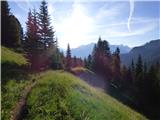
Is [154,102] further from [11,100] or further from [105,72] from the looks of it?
[11,100]

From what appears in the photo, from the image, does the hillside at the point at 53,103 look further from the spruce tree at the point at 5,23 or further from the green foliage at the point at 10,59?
the spruce tree at the point at 5,23

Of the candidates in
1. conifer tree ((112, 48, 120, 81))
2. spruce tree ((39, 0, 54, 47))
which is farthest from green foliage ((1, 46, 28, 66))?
conifer tree ((112, 48, 120, 81))

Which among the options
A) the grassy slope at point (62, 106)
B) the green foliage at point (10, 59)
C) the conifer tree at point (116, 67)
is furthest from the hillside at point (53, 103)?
the conifer tree at point (116, 67)

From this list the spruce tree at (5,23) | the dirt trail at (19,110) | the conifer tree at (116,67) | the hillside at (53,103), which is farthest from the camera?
the conifer tree at (116,67)

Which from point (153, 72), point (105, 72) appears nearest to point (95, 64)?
point (105, 72)

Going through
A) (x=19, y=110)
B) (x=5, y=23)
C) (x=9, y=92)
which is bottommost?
(x=19, y=110)

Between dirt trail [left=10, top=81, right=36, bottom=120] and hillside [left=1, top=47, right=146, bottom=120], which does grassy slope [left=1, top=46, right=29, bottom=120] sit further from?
dirt trail [left=10, top=81, right=36, bottom=120]

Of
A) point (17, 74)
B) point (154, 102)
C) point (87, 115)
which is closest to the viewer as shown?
point (87, 115)

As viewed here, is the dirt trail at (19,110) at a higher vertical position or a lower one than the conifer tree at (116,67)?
lower

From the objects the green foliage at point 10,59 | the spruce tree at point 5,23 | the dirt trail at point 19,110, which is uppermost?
the spruce tree at point 5,23

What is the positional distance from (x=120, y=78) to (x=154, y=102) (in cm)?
1557

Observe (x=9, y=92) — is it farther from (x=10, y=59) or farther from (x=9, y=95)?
(x=10, y=59)

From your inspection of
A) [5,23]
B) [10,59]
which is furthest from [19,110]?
[5,23]

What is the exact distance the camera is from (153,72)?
89.6 meters
